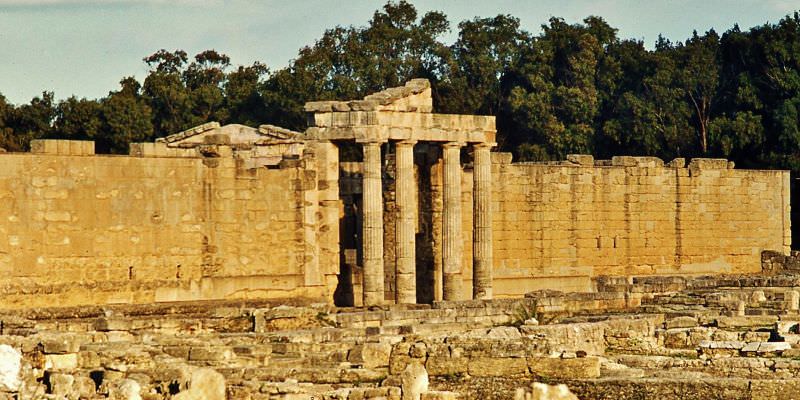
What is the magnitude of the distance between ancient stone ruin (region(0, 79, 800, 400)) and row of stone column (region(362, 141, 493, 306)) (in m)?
0.05

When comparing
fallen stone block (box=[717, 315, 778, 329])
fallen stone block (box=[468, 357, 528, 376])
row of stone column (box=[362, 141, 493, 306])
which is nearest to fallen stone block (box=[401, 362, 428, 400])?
fallen stone block (box=[468, 357, 528, 376])

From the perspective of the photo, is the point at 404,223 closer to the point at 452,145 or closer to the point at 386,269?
the point at 386,269

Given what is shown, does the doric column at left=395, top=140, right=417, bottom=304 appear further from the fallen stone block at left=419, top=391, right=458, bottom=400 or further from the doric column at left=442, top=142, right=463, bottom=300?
the fallen stone block at left=419, top=391, right=458, bottom=400

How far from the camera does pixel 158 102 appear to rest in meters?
71.2

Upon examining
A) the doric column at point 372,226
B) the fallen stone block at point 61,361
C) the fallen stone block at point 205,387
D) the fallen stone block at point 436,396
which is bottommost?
the fallen stone block at point 436,396

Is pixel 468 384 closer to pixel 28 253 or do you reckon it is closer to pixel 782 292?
pixel 28 253

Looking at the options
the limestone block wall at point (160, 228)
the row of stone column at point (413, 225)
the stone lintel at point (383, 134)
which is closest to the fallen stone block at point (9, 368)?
the limestone block wall at point (160, 228)

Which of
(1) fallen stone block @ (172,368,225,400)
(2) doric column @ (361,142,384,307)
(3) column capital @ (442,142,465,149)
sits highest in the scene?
(3) column capital @ (442,142,465,149)

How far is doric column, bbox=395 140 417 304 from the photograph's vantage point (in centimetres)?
4519

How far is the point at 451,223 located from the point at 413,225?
1.21m

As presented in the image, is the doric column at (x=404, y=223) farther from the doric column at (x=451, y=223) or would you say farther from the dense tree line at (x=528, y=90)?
the dense tree line at (x=528, y=90)

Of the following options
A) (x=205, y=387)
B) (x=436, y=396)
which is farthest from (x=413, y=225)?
(x=436, y=396)

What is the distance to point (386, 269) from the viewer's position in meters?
47.0

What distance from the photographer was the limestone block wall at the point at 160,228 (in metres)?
39.8
